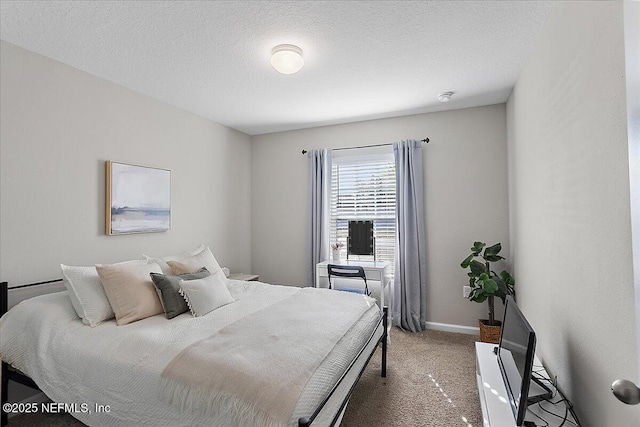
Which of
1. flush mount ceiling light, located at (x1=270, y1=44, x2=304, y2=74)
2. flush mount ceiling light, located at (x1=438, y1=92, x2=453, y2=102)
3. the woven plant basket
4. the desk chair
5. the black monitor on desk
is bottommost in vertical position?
the woven plant basket

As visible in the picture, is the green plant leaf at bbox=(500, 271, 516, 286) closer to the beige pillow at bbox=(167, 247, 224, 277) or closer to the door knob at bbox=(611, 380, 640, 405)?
the door knob at bbox=(611, 380, 640, 405)

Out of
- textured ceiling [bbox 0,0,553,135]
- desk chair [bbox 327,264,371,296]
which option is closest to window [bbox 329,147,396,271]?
desk chair [bbox 327,264,371,296]

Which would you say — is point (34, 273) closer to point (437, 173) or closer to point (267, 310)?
point (267, 310)

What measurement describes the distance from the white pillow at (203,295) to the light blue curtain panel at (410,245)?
7.15 ft

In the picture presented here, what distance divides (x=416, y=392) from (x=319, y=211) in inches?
96.7

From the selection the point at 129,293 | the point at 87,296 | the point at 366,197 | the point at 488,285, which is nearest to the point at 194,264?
the point at 129,293

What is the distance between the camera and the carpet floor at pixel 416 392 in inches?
84.7

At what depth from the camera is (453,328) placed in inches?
148

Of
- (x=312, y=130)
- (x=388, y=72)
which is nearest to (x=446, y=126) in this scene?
(x=388, y=72)

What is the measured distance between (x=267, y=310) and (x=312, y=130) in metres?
2.86

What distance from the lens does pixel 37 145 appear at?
2.43 metres

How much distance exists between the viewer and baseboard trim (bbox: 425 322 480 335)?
3678 millimetres

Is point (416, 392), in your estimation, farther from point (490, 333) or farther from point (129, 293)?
point (129, 293)

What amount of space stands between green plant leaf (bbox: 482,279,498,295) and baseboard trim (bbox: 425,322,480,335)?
0.86m
